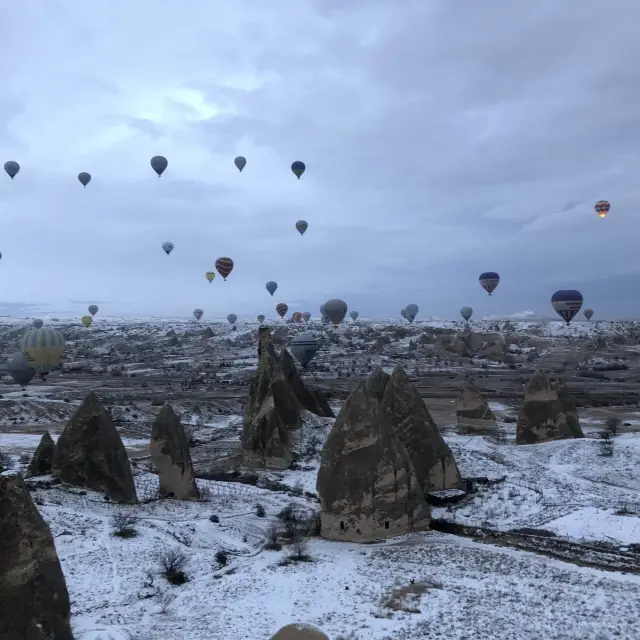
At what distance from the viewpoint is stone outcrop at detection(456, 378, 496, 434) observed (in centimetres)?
3753

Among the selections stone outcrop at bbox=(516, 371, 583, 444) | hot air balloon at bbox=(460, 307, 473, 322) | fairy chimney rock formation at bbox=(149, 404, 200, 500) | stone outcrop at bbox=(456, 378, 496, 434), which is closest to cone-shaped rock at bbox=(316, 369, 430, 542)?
fairy chimney rock formation at bbox=(149, 404, 200, 500)

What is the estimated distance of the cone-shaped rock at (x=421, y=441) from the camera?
23953mm

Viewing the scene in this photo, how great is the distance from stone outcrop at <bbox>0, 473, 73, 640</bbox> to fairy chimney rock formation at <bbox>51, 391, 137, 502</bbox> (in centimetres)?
1238

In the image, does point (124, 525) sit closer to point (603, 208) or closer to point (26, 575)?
point (26, 575)

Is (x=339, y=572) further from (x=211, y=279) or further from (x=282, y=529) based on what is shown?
(x=211, y=279)

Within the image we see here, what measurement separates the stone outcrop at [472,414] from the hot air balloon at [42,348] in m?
31.4

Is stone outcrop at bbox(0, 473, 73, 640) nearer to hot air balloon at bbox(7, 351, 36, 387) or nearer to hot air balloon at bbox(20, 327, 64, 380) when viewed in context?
hot air balloon at bbox(20, 327, 64, 380)

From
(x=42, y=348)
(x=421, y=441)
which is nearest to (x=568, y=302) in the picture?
(x=421, y=441)

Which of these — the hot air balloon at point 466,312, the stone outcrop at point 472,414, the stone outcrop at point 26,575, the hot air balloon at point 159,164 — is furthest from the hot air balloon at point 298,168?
the hot air balloon at point 466,312

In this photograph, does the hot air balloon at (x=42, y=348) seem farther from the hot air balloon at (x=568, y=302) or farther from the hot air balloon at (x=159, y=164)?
the hot air balloon at (x=568, y=302)

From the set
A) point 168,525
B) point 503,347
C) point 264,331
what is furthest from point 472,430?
point 503,347

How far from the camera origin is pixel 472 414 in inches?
1486

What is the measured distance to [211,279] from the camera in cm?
12500

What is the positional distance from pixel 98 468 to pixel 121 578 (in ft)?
26.5
